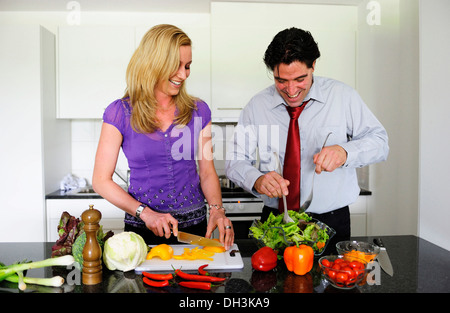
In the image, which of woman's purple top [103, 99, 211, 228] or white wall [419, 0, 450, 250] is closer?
woman's purple top [103, 99, 211, 228]

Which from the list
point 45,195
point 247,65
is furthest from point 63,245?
point 247,65

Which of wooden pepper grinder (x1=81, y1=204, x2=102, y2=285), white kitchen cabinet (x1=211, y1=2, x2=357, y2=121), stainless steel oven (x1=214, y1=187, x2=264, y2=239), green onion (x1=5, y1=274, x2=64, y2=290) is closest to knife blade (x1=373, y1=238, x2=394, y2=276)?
wooden pepper grinder (x1=81, y1=204, x2=102, y2=285)

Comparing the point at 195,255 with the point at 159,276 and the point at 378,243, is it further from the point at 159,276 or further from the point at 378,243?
the point at 378,243

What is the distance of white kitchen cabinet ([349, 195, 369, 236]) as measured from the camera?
11.5 feet

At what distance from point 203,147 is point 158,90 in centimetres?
34

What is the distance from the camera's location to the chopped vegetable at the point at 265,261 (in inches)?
58.1

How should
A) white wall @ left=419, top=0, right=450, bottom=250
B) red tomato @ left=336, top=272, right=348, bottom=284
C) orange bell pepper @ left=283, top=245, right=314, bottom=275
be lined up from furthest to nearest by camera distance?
white wall @ left=419, top=0, right=450, bottom=250 < orange bell pepper @ left=283, top=245, right=314, bottom=275 < red tomato @ left=336, top=272, right=348, bottom=284

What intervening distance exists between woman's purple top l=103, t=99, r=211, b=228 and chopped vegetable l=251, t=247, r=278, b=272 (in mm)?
578

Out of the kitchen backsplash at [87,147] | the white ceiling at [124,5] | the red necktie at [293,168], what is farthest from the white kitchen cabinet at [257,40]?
the red necktie at [293,168]

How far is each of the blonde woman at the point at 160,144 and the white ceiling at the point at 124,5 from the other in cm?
181

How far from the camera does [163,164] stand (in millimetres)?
1956

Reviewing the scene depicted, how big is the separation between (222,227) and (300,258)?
0.43 metres

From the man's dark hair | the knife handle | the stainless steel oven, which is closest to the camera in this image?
the knife handle

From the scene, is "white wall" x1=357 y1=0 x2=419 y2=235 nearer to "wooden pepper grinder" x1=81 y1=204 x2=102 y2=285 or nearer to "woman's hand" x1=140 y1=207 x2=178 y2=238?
"woman's hand" x1=140 y1=207 x2=178 y2=238
